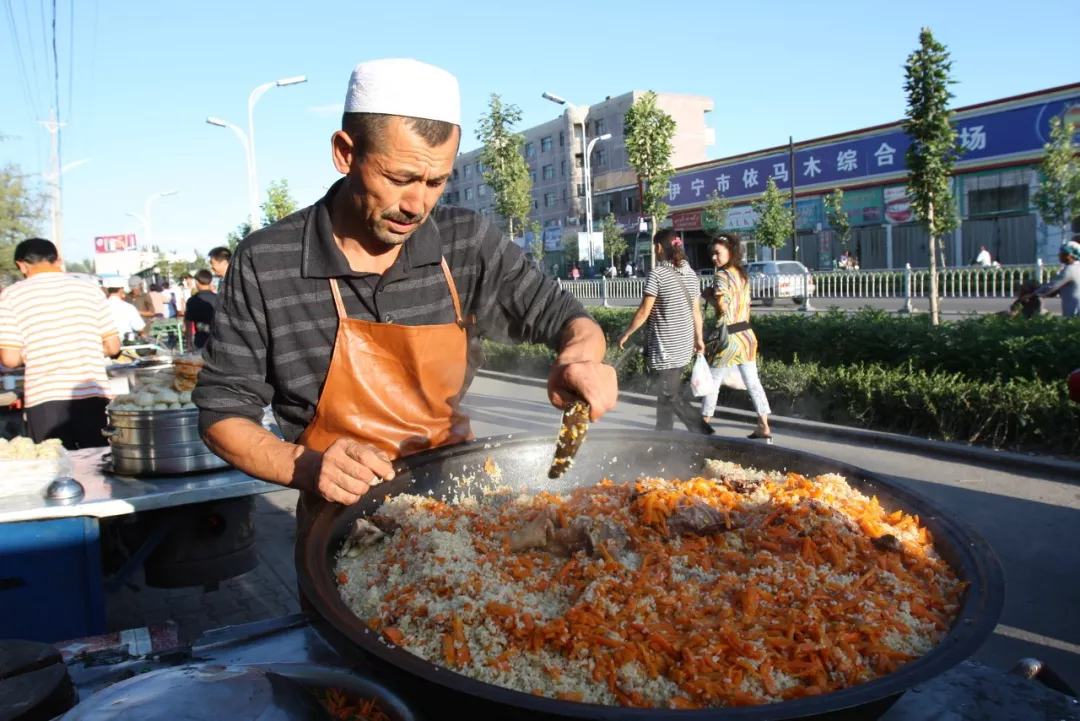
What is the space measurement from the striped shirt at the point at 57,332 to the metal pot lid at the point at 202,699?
4.60 meters

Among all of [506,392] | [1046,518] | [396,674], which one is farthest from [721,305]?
[396,674]

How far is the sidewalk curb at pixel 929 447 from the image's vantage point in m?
6.46

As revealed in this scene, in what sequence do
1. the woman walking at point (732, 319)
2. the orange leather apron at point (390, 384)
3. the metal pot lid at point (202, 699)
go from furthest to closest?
the woman walking at point (732, 319) < the orange leather apron at point (390, 384) < the metal pot lid at point (202, 699)

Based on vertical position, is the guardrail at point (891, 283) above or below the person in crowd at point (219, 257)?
below

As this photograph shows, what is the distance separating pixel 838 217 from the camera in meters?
32.2

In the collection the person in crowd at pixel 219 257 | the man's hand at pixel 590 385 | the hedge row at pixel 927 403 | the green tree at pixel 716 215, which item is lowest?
the hedge row at pixel 927 403

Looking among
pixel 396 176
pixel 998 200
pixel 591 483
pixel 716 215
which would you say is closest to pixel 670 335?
pixel 591 483

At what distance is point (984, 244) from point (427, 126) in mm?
33974

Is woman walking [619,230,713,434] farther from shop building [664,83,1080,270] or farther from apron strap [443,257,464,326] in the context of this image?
shop building [664,83,1080,270]

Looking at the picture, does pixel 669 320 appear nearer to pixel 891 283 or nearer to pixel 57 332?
pixel 57 332

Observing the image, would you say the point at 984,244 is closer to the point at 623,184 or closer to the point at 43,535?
the point at 623,184

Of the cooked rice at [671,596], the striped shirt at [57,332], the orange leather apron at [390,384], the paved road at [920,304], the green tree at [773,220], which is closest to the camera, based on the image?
the cooked rice at [671,596]

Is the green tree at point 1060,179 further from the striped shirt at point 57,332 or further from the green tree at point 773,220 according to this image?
the striped shirt at point 57,332

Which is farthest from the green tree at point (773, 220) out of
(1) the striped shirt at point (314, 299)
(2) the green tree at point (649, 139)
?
Result: (1) the striped shirt at point (314, 299)
